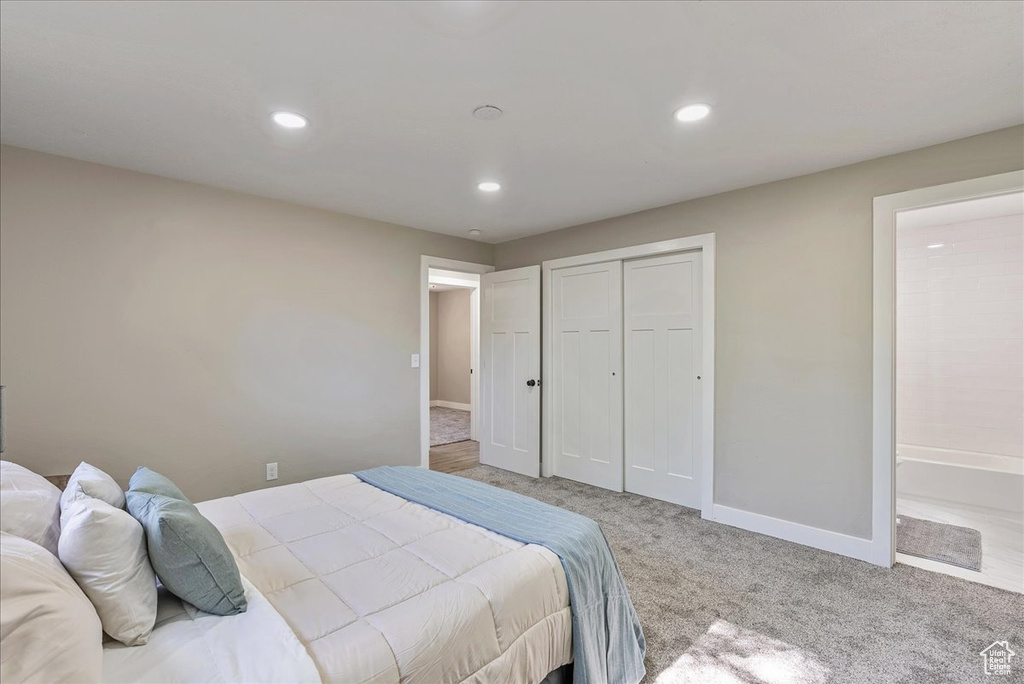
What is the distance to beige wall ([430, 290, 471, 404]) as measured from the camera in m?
9.05

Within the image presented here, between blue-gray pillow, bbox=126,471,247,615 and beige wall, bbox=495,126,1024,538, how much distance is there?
10.2 ft

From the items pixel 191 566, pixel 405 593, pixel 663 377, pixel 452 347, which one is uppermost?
pixel 452 347

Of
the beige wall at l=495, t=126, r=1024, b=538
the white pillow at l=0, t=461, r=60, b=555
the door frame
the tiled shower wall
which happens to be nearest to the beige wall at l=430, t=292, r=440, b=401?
the door frame

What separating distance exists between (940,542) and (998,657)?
56.8 inches

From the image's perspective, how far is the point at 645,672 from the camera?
179 cm

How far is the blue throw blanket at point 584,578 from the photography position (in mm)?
1622

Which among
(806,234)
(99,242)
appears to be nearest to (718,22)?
(806,234)

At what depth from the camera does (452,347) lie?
937 centimetres

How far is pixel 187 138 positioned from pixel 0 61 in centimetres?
71

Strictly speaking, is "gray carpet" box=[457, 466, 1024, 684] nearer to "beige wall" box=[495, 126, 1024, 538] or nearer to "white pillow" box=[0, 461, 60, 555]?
"beige wall" box=[495, 126, 1024, 538]

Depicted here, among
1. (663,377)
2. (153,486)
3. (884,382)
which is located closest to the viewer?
(153,486)

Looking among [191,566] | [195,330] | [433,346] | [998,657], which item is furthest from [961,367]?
[433,346]

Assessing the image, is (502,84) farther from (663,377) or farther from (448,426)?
(448,426)

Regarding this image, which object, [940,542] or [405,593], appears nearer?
[405,593]
